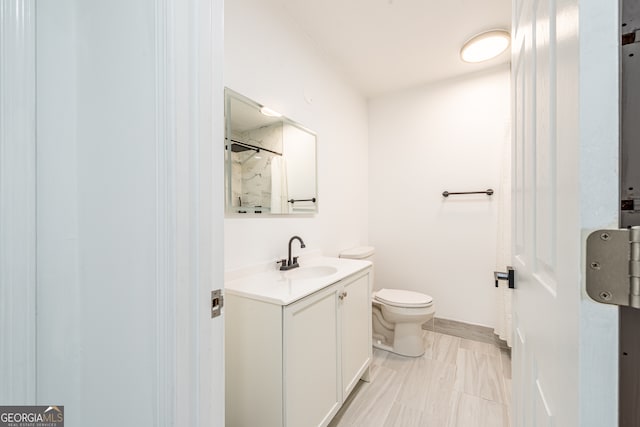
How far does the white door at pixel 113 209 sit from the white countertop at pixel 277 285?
1.36ft

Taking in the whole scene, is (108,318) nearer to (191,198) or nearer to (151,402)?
(151,402)

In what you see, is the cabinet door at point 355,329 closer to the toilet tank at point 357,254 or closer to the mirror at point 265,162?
the toilet tank at point 357,254

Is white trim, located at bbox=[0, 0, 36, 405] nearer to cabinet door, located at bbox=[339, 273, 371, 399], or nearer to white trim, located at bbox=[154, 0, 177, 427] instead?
white trim, located at bbox=[154, 0, 177, 427]

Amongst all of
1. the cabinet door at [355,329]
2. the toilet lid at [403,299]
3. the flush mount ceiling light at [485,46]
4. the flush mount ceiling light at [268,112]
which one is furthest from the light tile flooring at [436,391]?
the flush mount ceiling light at [485,46]

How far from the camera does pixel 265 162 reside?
159 cm

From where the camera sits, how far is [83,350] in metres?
0.76

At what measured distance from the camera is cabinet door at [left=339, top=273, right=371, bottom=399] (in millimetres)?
1464

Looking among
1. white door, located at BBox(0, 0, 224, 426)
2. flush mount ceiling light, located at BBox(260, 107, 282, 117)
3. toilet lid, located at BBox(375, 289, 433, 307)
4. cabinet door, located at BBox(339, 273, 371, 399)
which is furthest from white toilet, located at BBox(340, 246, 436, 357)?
white door, located at BBox(0, 0, 224, 426)

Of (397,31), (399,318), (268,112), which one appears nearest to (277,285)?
(268,112)

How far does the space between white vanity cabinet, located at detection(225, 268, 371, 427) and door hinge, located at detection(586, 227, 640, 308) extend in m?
0.93

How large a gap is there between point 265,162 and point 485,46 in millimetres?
1984

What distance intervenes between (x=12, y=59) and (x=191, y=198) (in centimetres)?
65

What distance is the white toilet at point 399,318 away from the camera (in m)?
1.98

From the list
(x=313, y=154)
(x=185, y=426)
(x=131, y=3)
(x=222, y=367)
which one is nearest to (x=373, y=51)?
(x=313, y=154)
